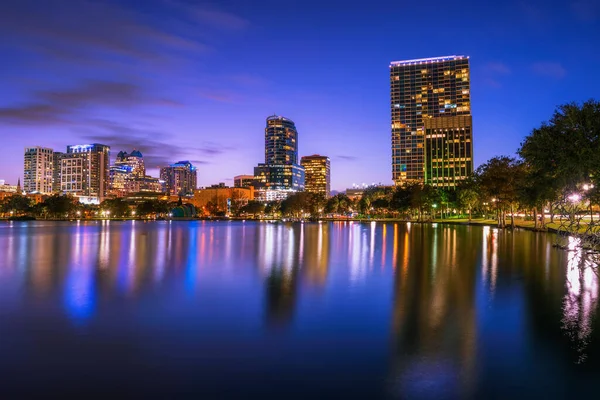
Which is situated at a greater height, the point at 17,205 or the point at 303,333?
the point at 17,205

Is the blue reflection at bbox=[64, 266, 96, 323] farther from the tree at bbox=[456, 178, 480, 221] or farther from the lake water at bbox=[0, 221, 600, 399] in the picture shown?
the tree at bbox=[456, 178, 480, 221]

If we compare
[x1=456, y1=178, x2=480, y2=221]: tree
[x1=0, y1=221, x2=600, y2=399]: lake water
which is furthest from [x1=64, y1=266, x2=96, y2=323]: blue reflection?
[x1=456, y1=178, x2=480, y2=221]: tree

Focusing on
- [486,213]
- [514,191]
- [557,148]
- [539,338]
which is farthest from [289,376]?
[486,213]

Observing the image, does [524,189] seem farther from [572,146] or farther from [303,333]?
[303,333]

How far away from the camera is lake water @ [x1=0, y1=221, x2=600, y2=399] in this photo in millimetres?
8852

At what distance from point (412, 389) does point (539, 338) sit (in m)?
5.30

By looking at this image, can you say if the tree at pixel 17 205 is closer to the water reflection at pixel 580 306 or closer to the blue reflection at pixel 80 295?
the blue reflection at pixel 80 295

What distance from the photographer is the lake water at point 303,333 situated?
8852 millimetres

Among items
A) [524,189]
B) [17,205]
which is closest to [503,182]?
[524,189]

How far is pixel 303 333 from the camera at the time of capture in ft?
40.5

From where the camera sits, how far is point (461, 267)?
2528 cm

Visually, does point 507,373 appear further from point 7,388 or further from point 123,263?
point 123,263

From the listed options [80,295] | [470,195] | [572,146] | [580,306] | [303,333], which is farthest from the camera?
[470,195]

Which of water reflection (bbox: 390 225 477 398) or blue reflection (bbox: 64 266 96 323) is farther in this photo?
blue reflection (bbox: 64 266 96 323)
